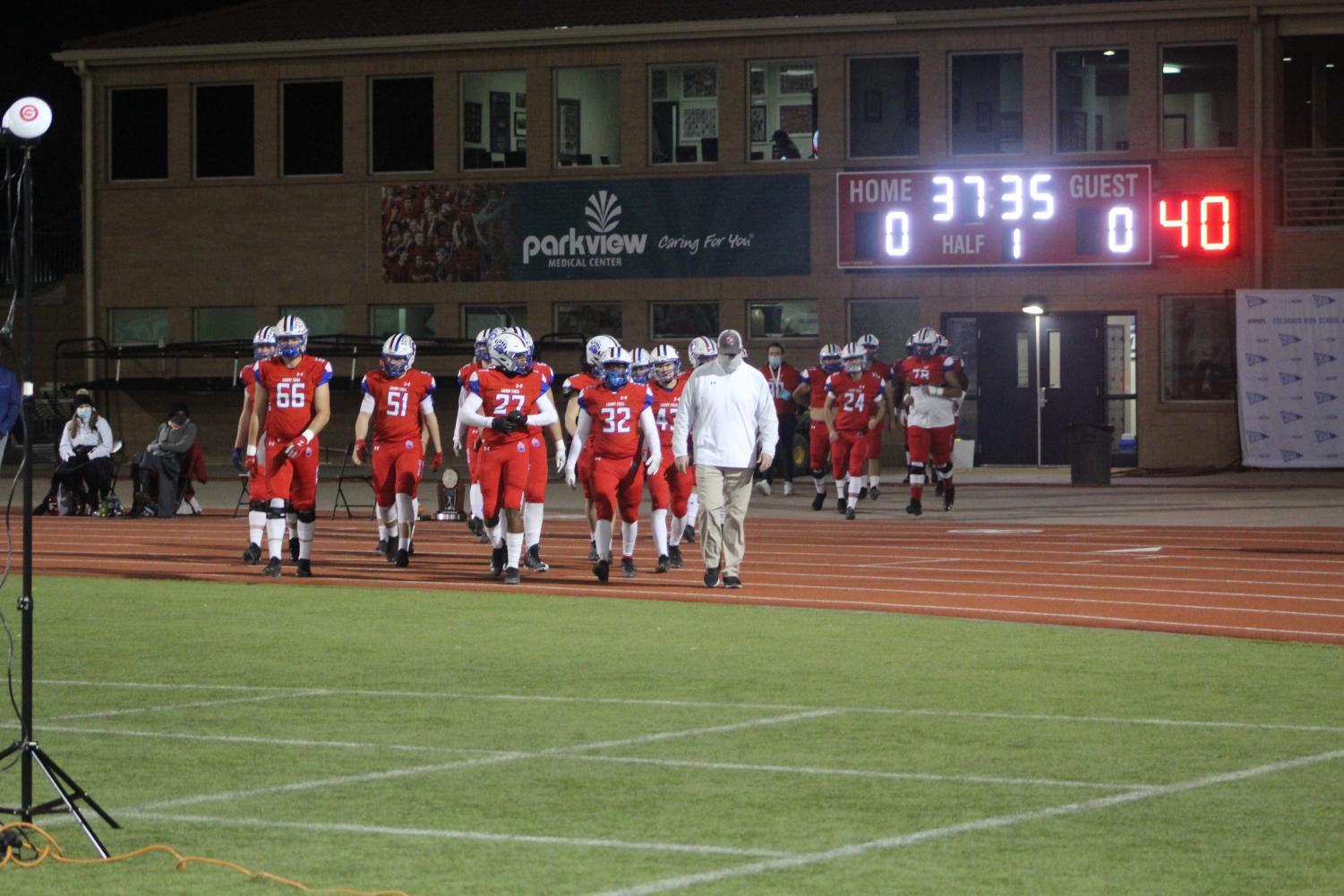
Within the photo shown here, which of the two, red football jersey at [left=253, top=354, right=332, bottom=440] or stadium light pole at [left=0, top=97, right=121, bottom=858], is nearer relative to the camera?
stadium light pole at [left=0, top=97, right=121, bottom=858]

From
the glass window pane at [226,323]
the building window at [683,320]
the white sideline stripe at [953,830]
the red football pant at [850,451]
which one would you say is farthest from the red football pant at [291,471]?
the glass window pane at [226,323]

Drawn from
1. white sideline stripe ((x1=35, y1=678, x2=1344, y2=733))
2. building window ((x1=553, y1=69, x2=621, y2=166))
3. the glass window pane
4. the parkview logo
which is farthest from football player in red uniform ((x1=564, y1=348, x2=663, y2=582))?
the glass window pane

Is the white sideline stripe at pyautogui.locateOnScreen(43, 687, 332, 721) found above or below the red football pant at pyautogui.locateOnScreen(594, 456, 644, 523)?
below

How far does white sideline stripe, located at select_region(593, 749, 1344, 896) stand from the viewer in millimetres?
6953

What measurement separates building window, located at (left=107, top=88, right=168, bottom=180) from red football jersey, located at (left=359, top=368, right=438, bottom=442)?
2354 centimetres

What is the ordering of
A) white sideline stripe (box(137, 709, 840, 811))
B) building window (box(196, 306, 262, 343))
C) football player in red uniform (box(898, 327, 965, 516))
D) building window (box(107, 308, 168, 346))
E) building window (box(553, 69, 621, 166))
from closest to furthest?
1. white sideline stripe (box(137, 709, 840, 811))
2. football player in red uniform (box(898, 327, 965, 516))
3. building window (box(553, 69, 621, 166))
4. building window (box(196, 306, 262, 343))
5. building window (box(107, 308, 168, 346))

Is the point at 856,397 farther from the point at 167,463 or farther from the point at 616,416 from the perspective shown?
the point at 167,463

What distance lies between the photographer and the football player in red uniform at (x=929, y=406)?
89.5 ft

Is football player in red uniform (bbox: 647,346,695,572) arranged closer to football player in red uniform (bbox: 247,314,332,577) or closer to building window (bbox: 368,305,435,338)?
football player in red uniform (bbox: 247,314,332,577)

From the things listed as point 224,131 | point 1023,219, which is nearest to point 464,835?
point 1023,219

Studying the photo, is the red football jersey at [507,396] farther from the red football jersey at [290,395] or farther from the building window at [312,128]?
the building window at [312,128]

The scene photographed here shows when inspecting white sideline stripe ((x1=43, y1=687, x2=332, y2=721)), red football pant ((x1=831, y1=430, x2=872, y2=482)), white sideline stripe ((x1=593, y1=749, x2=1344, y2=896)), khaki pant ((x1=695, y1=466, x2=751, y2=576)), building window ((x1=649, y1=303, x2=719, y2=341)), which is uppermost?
building window ((x1=649, y1=303, x2=719, y2=341))

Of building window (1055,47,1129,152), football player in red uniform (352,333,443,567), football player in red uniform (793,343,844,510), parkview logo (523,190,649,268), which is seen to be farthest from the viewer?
parkview logo (523,190,649,268)

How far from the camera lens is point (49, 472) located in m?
42.3
